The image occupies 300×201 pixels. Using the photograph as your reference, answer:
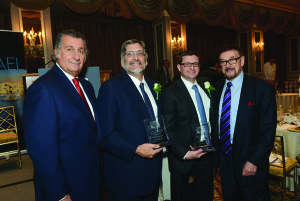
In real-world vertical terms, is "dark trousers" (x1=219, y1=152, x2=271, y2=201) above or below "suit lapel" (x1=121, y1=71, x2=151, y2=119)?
below

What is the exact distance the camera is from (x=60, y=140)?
1.34 metres

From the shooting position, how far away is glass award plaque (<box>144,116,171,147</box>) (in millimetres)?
1508

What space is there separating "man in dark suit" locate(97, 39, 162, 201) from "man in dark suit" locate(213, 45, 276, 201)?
0.69 m

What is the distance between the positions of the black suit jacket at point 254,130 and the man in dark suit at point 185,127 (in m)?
0.32

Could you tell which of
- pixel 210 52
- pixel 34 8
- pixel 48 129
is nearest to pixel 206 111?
pixel 48 129

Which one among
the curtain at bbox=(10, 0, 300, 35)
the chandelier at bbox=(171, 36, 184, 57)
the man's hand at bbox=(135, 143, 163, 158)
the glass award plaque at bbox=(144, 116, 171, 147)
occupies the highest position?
the curtain at bbox=(10, 0, 300, 35)

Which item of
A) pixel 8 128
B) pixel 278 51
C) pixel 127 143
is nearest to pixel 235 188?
pixel 127 143

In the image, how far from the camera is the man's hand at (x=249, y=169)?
177 centimetres

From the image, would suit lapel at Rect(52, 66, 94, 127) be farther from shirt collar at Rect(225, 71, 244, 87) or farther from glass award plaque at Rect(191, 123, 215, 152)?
shirt collar at Rect(225, 71, 244, 87)

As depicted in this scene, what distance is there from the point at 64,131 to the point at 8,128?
3.74m

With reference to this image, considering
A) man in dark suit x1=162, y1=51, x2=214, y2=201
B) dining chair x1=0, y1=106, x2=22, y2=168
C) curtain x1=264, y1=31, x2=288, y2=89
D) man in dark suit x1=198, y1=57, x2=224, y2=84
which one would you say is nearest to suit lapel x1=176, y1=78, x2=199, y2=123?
man in dark suit x1=162, y1=51, x2=214, y2=201

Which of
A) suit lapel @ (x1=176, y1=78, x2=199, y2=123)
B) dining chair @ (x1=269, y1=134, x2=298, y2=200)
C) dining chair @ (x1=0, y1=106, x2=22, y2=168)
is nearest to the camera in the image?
suit lapel @ (x1=176, y1=78, x2=199, y2=123)

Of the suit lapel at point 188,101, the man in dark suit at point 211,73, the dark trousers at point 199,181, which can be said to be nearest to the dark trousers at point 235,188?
the dark trousers at point 199,181

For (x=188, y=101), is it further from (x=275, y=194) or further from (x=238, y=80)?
(x=275, y=194)
